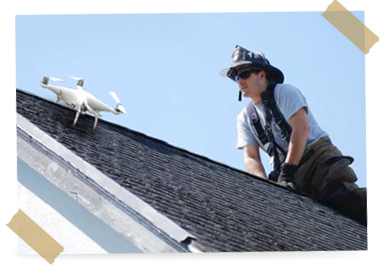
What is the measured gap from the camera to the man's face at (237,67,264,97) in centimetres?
998

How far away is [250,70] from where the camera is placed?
32.8 ft

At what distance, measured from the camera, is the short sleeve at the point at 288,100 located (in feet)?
32.6

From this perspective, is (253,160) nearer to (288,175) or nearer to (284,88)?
(288,175)

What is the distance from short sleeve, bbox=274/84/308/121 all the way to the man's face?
0.63 feet

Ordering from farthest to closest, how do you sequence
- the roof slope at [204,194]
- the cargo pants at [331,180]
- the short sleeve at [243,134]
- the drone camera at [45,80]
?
1. the short sleeve at [243,134]
2. the cargo pants at [331,180]
3. the drone camera at [45,80]
4. the roof slope at [204,194]

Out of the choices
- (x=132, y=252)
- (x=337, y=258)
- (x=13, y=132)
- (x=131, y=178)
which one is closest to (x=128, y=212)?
(x=132, y=252)

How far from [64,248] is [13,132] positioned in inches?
46.9

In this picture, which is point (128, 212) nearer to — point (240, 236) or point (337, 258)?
point (240, 236)

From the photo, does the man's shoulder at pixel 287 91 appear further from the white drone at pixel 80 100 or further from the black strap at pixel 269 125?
Answer: the white drone at pixel 80 100

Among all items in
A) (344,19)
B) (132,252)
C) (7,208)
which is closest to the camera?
(132,252)

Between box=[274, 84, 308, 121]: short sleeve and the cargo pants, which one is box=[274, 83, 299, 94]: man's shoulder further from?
the cargo pants

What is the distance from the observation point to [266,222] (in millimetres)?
8414

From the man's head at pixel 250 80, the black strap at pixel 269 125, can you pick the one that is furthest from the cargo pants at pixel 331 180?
the man's head at pixel 250 80

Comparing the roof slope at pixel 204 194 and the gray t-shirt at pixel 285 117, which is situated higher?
the gray t-shirt at pixel 285 117
